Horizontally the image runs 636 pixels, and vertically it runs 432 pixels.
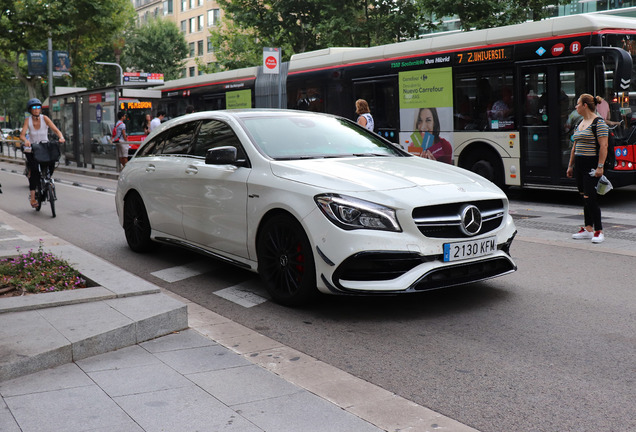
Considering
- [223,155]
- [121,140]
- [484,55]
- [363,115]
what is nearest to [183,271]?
[223,155]

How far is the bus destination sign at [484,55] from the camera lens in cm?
1332

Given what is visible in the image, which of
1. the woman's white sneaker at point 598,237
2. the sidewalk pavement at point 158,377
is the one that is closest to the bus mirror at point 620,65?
the woman's white sneaker at point 598,237

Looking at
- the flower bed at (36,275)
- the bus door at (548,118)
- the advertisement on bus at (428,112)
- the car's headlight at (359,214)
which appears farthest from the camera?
the advertisement on bus at (428,112)

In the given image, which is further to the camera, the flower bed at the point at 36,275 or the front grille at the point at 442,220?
the flower bed at the point at 36,275

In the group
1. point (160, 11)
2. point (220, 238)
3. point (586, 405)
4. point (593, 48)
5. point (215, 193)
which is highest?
point (160, 11)

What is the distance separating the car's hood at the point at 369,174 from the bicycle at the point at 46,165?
303 inches

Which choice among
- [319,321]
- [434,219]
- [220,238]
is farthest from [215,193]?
[434,219]

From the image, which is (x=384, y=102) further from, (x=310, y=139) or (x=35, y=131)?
(x=310, y=139)

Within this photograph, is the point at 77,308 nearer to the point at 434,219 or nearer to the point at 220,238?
the point at 220,238

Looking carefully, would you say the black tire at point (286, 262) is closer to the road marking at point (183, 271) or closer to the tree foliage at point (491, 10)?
the road marking at point (183, 271)

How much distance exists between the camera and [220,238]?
6531 millimetres

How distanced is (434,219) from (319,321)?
3.65 feet

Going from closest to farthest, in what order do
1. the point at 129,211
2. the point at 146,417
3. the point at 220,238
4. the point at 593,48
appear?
1. the point at 146,417
2. the point at 220,238
3. the point at 129,211
4. the point at 593,48

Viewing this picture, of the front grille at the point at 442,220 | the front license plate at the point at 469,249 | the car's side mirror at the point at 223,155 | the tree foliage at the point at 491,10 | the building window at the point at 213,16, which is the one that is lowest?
the front license plate at the point at 469,249
